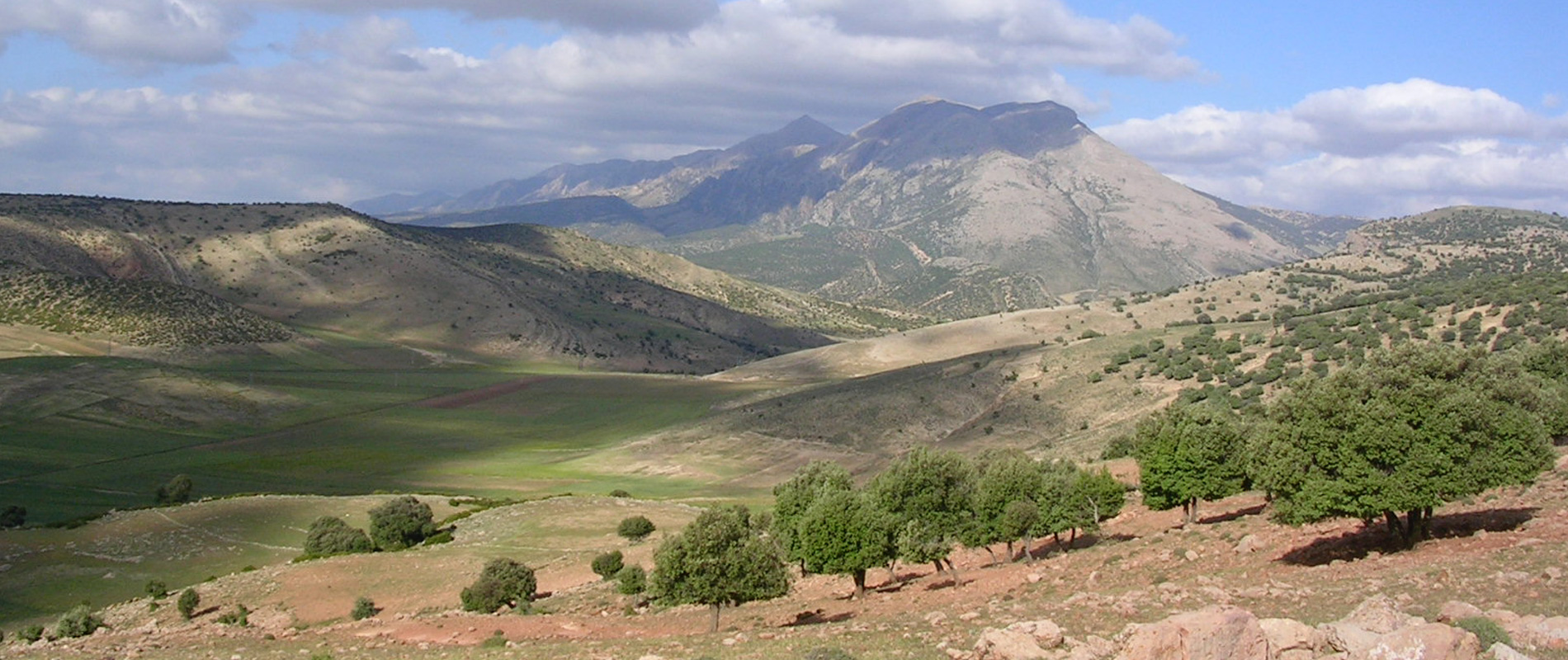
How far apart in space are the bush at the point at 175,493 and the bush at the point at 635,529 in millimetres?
33355

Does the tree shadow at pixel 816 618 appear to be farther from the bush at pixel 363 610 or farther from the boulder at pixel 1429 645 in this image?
the bush at pixel 363 610

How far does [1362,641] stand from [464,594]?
113 feet

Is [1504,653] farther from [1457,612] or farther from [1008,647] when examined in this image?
[1008,647]

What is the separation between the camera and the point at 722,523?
3588 centimetres

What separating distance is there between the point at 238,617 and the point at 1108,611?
34.2 metres

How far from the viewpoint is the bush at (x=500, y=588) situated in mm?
43250

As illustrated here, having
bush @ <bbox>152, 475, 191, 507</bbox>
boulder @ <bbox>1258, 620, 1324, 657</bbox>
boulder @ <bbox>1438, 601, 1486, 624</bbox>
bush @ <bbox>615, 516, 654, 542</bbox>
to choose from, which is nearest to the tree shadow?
boulder @ <bbox>1258, 620, 1324, 657</bbox>

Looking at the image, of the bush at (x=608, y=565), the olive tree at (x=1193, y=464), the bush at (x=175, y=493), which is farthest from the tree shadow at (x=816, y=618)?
the bush at (x=175, y=493)

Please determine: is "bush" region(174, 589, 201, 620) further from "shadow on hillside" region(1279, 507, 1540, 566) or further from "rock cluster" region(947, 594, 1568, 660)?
"shadow on hillside" region(1279, 507, 1540, 566)

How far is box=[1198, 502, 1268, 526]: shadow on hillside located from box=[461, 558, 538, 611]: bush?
26.6 meters

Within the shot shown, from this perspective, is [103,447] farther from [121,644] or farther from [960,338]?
Result: [960,338]

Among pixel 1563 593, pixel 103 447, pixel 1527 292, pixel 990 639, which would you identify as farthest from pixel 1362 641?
pixel 103 447

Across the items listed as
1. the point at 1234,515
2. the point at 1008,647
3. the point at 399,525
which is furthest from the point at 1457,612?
the point at 399,525

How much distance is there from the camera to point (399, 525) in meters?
59.8
